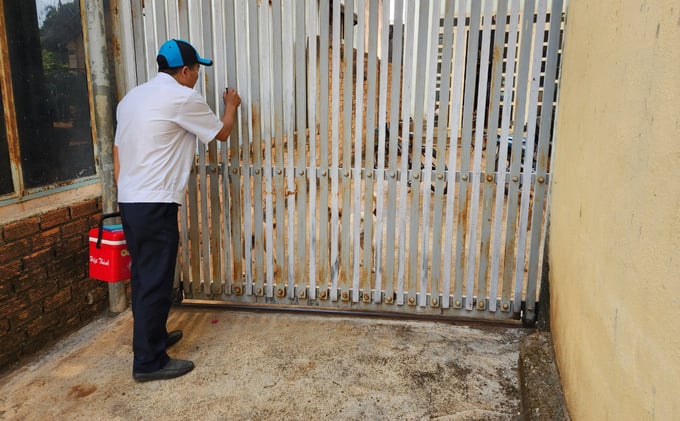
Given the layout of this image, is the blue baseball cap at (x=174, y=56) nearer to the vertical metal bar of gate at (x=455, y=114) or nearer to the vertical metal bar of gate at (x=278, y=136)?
the vertical metal bar of gate at (x=278, y=136)

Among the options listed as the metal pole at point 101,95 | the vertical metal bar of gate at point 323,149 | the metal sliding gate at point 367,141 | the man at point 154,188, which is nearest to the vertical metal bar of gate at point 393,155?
the metal sliding gate at point 367,141

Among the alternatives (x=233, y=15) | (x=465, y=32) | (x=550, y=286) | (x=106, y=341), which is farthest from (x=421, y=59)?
(x=106, y=341)

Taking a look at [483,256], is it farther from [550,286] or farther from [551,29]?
[551,29]

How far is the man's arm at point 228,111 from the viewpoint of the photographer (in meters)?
3.20

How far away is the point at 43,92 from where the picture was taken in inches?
124

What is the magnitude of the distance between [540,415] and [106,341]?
2.68 metres

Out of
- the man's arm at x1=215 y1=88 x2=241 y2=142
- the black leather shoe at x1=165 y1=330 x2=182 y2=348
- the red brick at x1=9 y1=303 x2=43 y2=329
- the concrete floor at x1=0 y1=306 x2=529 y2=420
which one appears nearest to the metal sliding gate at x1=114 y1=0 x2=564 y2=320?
the man's arm at x1=215 y1=88 x2=241 y2=142

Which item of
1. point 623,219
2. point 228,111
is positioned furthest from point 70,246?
point 623,219

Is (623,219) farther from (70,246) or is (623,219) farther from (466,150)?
(70,246)

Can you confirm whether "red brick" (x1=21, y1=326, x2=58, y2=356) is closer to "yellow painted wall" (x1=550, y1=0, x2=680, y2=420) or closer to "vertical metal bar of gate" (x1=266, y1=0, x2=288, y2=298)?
"vertical metal bar of gate" (x1=266, y1=0, x2=288, y2=298)

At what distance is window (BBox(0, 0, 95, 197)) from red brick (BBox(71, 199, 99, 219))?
0.18 m

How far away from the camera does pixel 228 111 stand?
3281 millimetres

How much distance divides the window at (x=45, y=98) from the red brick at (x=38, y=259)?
39 centimetres

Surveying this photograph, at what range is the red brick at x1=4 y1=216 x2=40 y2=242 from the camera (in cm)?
285
